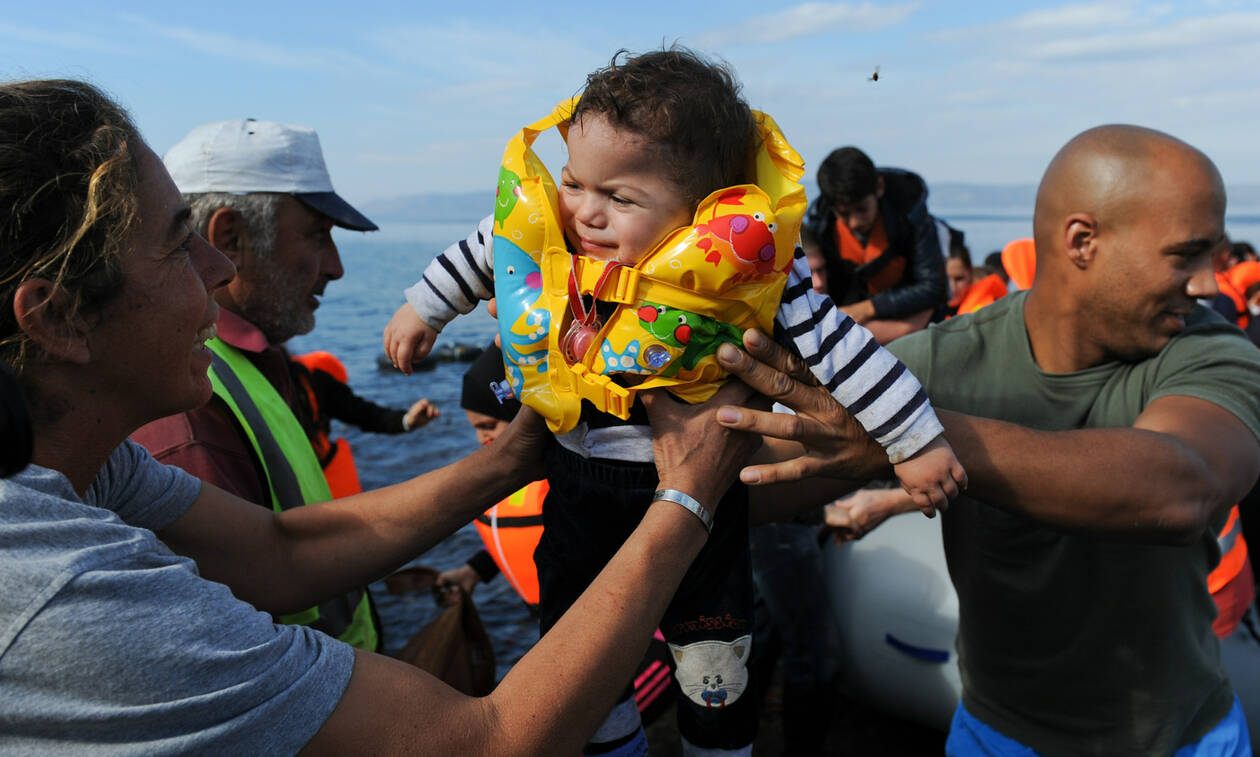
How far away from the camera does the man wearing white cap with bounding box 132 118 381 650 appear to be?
2.52m

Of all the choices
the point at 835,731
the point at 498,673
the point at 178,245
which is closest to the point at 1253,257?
the point at 835,731

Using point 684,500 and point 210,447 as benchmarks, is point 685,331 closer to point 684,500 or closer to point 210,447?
point 684,500

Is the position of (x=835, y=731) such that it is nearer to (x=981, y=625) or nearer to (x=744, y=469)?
(x=981, y=625)

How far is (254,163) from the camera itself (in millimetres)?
3012

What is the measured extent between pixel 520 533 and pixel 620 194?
8.50ft

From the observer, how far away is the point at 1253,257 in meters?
11.8

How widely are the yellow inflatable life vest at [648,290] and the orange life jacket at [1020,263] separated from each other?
399 centimetres

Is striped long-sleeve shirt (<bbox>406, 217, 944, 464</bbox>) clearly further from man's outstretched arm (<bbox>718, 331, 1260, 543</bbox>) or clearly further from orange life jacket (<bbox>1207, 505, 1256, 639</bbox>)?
orange life jacket (<bbox>1207, 505, 1256, 639</bbox>)

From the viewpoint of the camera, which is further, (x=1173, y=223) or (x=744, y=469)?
(x=1173, y=223)

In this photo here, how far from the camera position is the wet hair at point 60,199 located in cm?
139

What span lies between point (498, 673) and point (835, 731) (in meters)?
2.11

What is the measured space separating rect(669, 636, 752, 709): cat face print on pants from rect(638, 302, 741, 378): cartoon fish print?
676mm

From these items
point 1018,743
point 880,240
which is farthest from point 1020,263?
point 1018,743

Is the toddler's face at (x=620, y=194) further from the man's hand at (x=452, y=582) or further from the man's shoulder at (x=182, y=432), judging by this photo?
the man's hand at (x=452, y=582)
